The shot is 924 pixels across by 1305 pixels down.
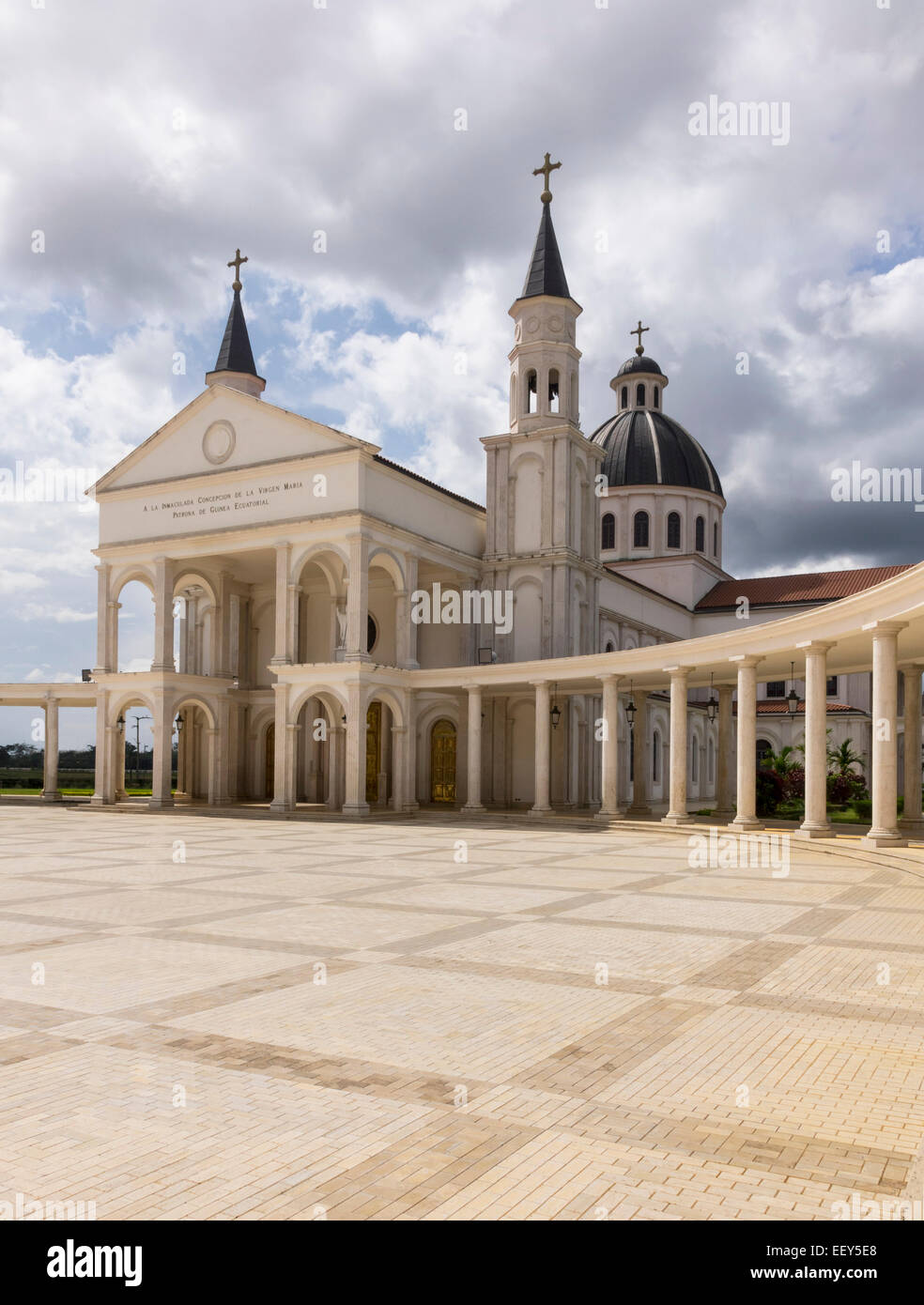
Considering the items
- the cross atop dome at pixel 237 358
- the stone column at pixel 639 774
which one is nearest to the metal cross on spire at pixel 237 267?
the cross atop dome at pixel 237 358

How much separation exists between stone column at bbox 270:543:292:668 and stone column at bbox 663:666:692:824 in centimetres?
1449

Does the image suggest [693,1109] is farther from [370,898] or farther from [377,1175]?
[370,898]

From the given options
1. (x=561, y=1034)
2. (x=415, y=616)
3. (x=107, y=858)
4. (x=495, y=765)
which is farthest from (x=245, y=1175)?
(x=495, y=765)

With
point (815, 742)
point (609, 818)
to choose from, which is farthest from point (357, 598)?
point (815, 742)

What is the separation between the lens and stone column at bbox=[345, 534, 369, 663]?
36875mm

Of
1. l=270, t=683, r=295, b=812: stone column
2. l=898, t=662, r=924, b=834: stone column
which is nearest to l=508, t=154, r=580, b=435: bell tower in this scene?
l=270, t=683, r=295, b=812: stone column

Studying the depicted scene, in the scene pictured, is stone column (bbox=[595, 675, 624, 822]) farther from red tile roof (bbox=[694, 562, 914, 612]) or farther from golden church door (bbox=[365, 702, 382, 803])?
red tile roof (bbox=[694, 562, 914, 612])

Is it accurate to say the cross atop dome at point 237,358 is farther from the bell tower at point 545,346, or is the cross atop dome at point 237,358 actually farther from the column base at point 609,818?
the column base at point 609,818

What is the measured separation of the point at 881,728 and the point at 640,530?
45.6 meters

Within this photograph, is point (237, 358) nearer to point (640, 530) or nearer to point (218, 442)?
point (218, 442)

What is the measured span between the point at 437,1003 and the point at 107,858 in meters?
14.5

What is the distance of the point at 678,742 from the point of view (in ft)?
100

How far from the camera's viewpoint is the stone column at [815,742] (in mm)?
24406

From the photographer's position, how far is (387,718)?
1716 inches
